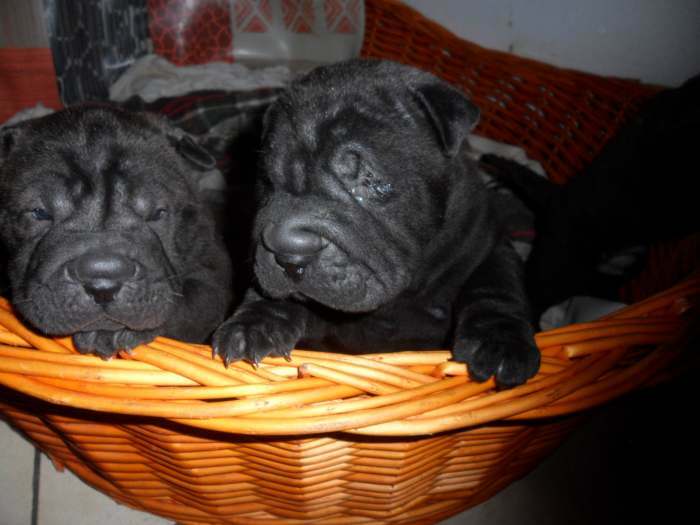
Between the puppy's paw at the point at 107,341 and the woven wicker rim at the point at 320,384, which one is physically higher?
the woven wicker rim at the point at 320,384

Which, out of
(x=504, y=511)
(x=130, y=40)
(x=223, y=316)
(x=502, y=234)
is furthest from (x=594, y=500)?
(x=130, y=40)

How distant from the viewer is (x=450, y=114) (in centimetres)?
205

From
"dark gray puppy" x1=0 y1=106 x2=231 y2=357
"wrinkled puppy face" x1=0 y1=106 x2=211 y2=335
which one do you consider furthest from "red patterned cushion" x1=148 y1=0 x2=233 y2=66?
"wrinkled puppy face" x1=0 y1=106 x2=211 y2=335

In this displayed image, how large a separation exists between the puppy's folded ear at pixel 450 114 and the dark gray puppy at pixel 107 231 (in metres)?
1.03

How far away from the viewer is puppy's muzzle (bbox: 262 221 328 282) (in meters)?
1.81

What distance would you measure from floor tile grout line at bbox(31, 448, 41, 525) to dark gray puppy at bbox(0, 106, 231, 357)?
Answer: 1028 millimetres

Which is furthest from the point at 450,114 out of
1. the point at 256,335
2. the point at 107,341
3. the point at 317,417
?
the point at 107,341

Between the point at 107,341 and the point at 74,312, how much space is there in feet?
0.46

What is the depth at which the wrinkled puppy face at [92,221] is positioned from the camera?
6.03ft

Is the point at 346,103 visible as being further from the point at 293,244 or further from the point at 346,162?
the point at 293,244

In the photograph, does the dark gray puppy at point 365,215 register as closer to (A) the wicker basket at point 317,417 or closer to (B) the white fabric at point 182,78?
(A) the wicker basket at point 317,417

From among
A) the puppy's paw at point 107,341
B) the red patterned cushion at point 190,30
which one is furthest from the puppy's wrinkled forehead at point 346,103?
the red patterned cushion at point 190,30

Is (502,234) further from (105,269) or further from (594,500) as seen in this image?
(105,269)

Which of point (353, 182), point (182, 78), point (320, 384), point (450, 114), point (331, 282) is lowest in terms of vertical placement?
point (182, 78)
